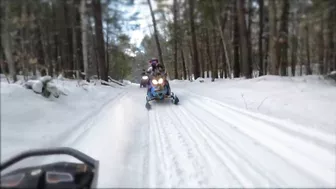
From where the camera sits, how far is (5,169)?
2.73 m

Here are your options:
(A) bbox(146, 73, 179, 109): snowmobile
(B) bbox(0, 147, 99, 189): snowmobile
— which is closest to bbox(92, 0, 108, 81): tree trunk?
(A) bbox(146, 73, 179, 109): snowmobile

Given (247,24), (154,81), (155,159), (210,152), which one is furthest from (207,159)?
(247,24)

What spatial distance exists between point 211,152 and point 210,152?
1cm

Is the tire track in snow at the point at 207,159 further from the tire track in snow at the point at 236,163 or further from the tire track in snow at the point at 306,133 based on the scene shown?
the tire track in snow at the point at 306,133

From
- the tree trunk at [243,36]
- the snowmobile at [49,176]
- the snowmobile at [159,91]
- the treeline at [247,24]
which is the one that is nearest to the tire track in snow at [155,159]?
the snowmobile at [49,176]

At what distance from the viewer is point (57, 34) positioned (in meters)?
23.6

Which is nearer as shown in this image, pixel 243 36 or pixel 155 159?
pixel 155 159

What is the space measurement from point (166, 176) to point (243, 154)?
1.22 metres

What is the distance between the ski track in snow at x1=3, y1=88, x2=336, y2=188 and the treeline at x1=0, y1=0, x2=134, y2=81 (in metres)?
4.17

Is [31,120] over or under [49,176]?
over

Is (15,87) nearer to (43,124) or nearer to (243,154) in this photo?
(43,124)

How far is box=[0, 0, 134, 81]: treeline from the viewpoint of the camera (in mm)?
9484

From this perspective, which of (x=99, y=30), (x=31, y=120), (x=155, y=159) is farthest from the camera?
(x=99, y=30)

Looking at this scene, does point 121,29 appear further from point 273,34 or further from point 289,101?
point 289,101
